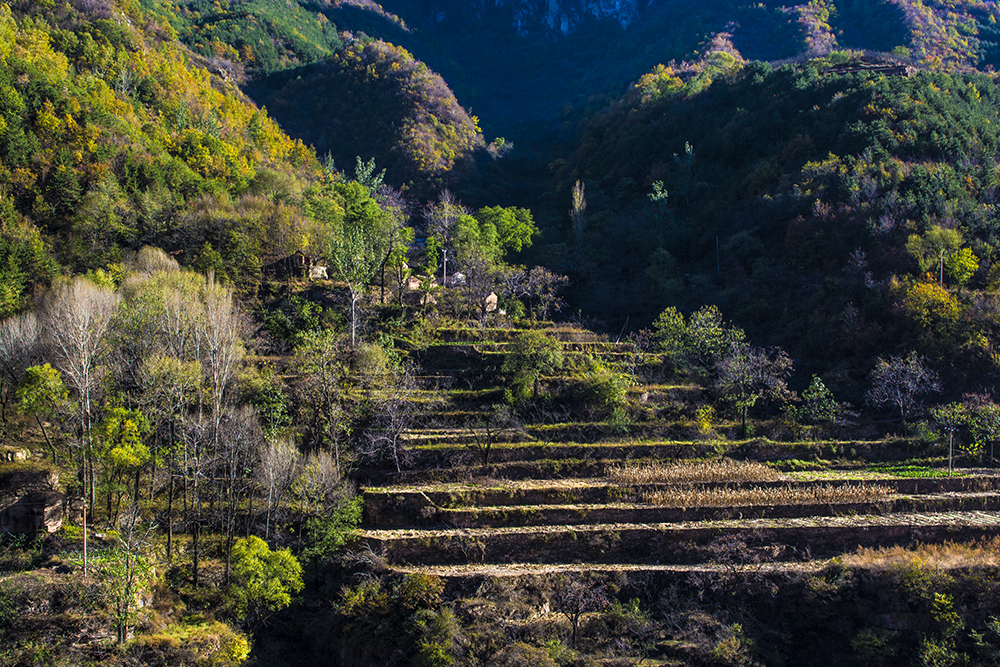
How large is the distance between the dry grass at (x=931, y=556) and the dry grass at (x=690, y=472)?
4.62 meters

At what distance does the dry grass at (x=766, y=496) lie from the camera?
26.5 m

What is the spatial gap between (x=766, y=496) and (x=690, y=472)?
9.96 feet

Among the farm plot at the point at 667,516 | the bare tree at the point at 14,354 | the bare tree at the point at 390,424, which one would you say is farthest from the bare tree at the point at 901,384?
the bare tree at the point at 14,354

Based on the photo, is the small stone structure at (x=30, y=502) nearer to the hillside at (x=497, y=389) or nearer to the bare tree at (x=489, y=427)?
the hillside at (x=497, y=389)

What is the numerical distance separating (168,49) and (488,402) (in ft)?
176

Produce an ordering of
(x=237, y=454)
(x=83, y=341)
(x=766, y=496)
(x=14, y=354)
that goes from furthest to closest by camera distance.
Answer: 1. (x=14, y=354)
2. (x=766, y=496)
3. (x=237, y=454)
4. (x=83, y=341)

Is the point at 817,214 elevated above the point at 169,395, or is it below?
above

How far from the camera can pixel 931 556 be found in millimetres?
23328

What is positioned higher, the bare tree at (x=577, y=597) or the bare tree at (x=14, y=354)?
the bare tree at (x=14, y=354)

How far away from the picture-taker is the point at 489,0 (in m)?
134

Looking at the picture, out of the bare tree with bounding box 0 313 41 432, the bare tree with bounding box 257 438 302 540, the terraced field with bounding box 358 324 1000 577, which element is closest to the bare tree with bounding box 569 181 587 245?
the terraced field with bounding box 358 324 1000 577

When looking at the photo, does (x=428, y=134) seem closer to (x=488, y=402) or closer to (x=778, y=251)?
(x=778, y=251)

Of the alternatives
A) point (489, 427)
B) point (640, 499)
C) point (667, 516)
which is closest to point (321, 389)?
point (489, 427)

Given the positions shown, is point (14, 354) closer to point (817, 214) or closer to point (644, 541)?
point (644, 541)
